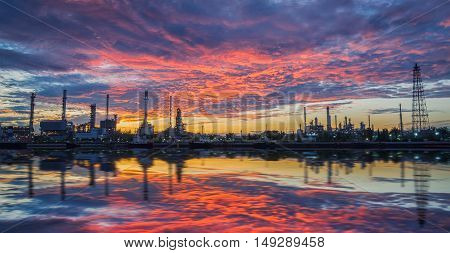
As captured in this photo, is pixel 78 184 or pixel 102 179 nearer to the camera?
pixel 78 184

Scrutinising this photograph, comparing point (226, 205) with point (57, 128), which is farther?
point (57, 128)

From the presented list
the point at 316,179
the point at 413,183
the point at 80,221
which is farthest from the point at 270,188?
the point at 80,221

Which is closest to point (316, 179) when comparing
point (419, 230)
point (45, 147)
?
point (419, 230)

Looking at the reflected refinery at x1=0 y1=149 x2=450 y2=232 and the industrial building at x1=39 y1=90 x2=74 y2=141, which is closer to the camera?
the reflected refinery at x1=0 y1=149 x2=450 y2=232

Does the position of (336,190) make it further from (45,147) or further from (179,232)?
(45,147)

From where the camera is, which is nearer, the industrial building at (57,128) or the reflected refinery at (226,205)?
the reflected refinery at (226,205)

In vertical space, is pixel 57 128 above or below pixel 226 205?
above

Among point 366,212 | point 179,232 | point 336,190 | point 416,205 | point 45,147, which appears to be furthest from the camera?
point 45,147

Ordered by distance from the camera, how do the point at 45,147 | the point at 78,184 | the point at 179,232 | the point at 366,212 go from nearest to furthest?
the point at 179,232 → the point at 366,212 → the point at 78,184 → the point at 45,147

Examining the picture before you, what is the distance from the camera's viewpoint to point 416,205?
32.1 feet

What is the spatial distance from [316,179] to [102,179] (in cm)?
958

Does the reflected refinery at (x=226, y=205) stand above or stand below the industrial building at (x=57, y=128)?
below

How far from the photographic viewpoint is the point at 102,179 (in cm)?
1595

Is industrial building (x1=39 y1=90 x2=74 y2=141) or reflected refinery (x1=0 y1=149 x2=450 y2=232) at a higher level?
industrial building (x1=39 y1=90 x2=74 y2=141)
